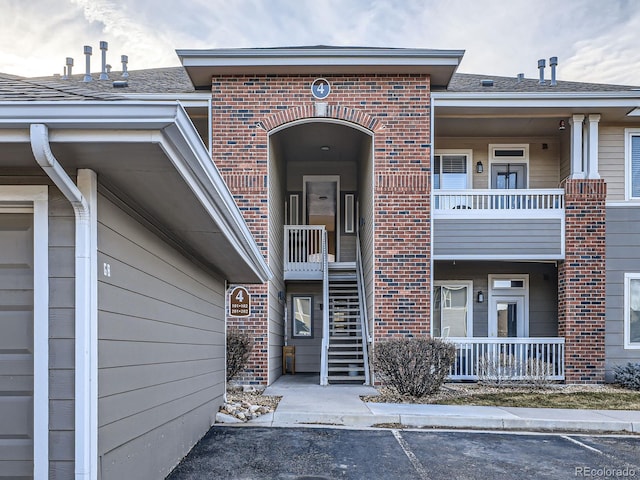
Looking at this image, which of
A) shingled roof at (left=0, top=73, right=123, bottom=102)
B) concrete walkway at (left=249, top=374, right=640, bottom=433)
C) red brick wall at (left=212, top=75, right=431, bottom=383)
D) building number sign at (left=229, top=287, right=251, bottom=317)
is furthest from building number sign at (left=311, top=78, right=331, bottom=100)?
shingled roof at (left=0, top=73, right=123, bottom=102)

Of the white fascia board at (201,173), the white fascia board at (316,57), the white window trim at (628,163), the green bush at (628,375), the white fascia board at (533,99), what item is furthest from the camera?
the white window trim at (628,163)

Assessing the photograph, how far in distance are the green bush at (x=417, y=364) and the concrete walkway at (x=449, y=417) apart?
562mm

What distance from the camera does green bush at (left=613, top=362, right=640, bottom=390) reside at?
10453 mm

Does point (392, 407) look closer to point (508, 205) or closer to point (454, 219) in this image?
point (454, 219)

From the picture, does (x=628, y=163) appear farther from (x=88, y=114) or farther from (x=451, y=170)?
(x=88, y=114)

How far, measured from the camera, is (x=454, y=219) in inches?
444

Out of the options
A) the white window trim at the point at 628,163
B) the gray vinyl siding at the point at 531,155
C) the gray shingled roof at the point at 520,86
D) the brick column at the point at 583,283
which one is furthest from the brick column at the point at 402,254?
the white window trim at the point at 628,163

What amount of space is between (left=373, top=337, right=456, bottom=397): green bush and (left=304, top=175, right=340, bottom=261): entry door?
612 cm

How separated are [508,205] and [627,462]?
6.91 meters

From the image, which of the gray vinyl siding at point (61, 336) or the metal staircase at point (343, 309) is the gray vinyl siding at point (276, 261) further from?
the gray vinyl siding at point (61, 336)

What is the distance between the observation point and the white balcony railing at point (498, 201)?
11.3 metres

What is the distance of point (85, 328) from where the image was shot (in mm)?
2914

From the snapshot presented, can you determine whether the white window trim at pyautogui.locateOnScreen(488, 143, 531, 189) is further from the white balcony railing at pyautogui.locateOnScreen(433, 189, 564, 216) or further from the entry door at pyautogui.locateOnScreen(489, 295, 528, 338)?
the entry door at pyautogui.locateOnScreen(489, 295, 528, 338)

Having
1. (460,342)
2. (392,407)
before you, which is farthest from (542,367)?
(392,407)
